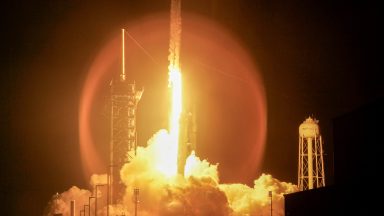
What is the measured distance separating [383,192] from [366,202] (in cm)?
219

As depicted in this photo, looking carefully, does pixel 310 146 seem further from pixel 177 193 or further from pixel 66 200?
pixel 66 200

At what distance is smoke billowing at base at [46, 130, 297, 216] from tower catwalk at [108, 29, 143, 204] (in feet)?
7.85

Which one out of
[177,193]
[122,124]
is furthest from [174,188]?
[122,124]

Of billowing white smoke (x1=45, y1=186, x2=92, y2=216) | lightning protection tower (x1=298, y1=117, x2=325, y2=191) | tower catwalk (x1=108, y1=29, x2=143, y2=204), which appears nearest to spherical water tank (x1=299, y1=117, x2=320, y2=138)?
lightning protection tower (x1=298, y1=117, x2=325, y2=191)

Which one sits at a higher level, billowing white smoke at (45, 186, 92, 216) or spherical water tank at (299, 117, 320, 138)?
spherical water tank at (299, 117, 320, 138)

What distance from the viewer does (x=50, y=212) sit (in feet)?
262

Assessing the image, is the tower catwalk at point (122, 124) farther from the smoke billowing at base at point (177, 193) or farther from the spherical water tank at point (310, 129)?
the spherical water tank at point (310, 129)

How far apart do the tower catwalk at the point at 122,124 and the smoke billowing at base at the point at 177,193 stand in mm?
2394

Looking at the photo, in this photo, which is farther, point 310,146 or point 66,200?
point 66,200

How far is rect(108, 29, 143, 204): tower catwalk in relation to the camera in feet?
258

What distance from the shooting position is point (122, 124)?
259 feet

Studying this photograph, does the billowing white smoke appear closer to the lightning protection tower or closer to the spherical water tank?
the lightning protection tower

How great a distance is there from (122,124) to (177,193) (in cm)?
1376

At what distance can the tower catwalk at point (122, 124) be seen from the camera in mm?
78500
